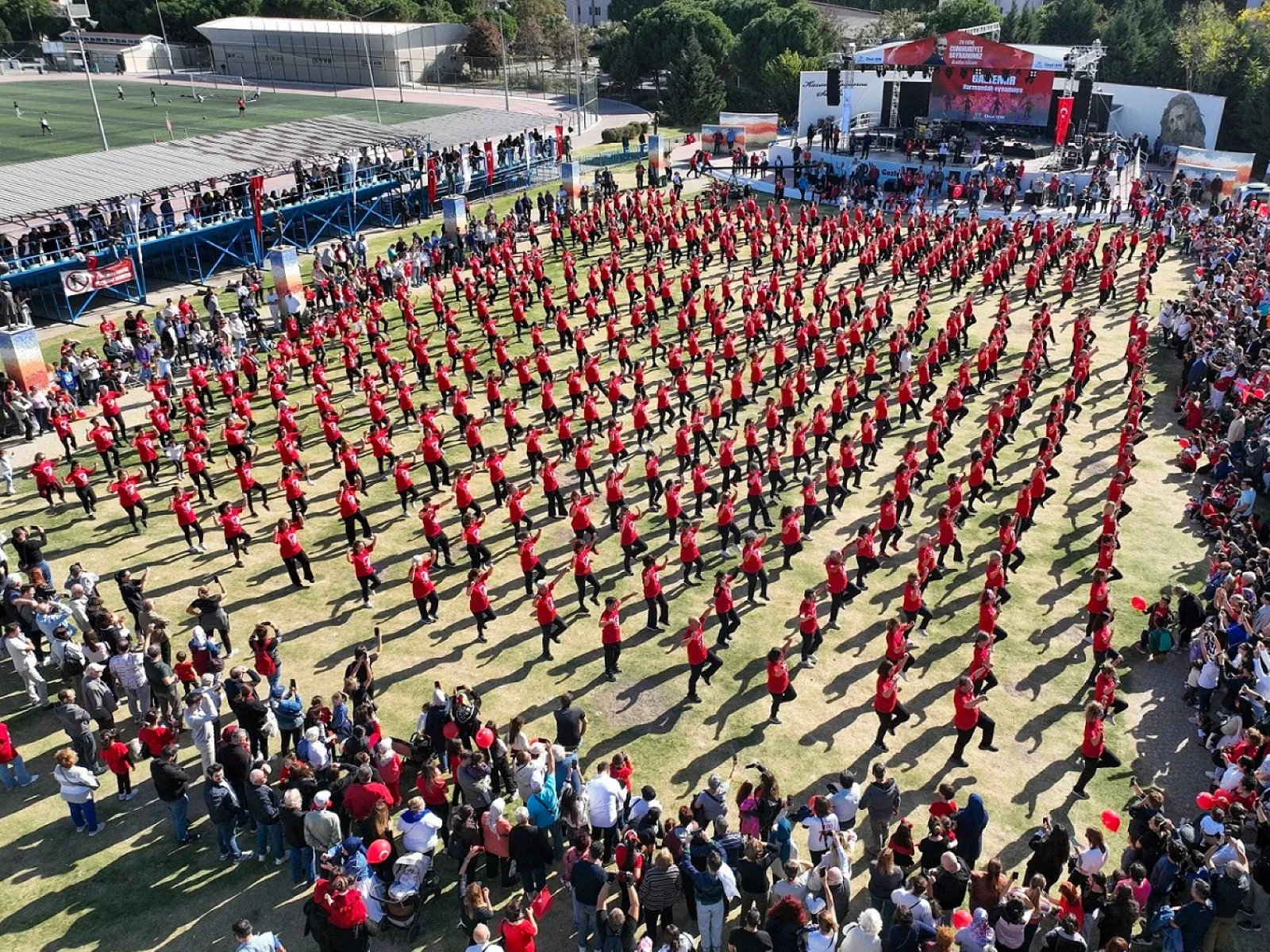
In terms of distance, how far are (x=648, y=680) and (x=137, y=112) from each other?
57.6 m

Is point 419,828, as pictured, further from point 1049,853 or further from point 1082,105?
point 1082,105

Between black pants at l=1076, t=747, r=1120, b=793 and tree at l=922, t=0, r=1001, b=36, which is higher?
tree at l=922, t=0, r=1001, b=36

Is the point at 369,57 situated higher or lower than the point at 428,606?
higher

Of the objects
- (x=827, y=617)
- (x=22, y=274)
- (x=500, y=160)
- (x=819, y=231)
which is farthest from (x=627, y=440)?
(x=500, y=160)

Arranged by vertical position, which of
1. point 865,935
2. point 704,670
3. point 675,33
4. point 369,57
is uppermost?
point 675,33

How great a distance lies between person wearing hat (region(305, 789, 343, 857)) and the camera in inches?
353

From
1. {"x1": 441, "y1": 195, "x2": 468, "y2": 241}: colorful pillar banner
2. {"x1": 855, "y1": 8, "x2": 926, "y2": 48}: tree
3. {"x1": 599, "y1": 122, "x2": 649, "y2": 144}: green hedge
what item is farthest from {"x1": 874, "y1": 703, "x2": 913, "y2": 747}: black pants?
{"x1": 855, "y1": 8, "x2": 926, "y2": 48}: tree

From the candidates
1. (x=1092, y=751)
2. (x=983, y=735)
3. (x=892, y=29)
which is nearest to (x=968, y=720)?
(x=983, y=735)

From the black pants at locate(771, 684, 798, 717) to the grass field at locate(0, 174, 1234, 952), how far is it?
9.8 inches

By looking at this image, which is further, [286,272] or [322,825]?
[286,272]

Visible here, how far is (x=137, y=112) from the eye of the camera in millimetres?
55938

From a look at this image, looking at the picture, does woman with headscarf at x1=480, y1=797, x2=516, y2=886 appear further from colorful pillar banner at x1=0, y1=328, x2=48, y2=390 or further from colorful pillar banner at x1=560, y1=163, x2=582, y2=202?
colorful pillar banner at x1=560, y1=163, x2=582, y2=202

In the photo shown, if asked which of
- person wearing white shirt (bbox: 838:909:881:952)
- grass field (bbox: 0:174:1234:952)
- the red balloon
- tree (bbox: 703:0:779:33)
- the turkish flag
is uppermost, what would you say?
tree (bbox: 703:0:779:33)

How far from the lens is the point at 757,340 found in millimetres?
22344
